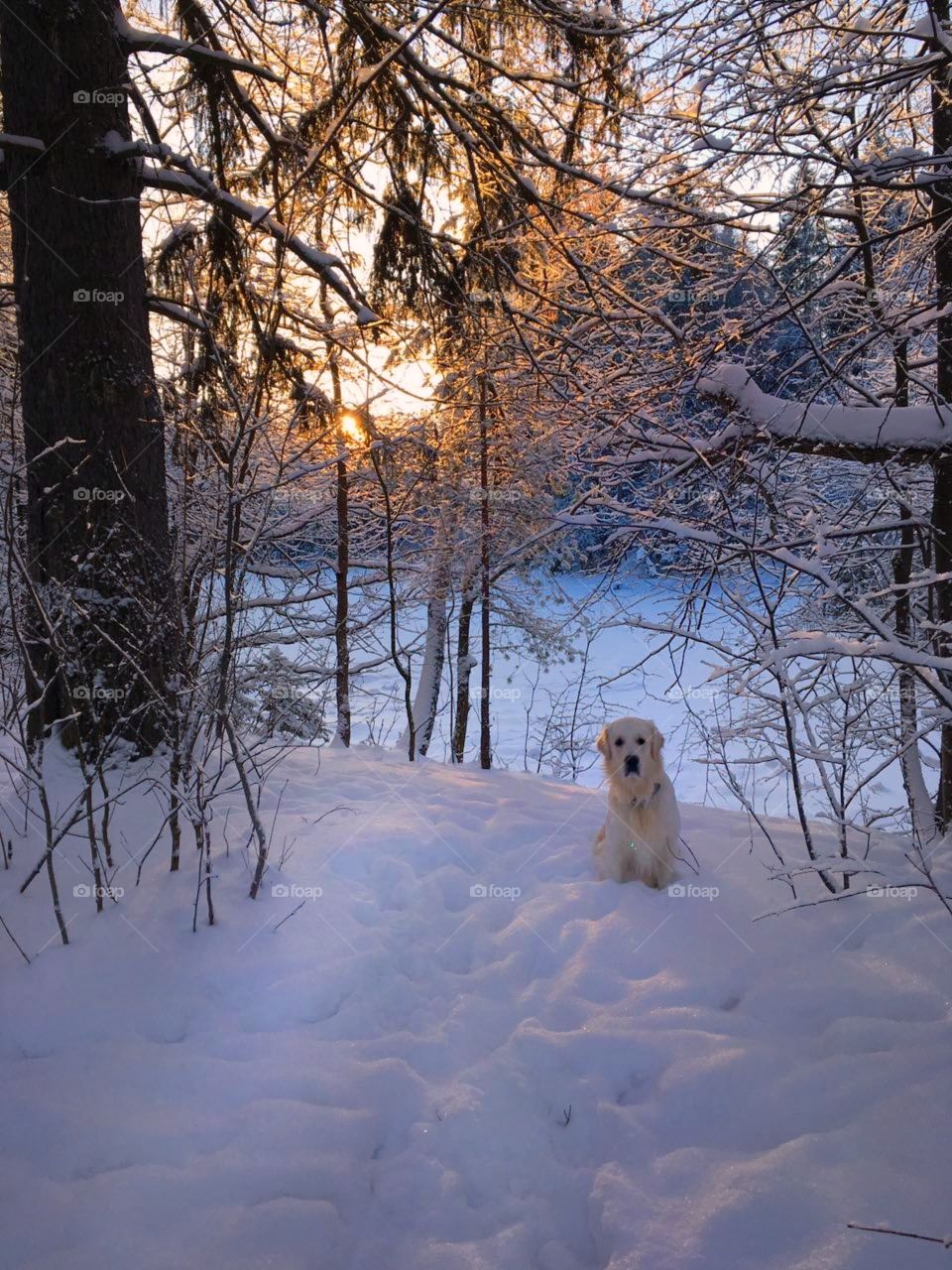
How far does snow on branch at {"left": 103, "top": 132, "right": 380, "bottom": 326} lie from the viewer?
4.09 m

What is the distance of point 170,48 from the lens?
4215 mm

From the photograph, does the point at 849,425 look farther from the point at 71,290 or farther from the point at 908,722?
the point at 71,290

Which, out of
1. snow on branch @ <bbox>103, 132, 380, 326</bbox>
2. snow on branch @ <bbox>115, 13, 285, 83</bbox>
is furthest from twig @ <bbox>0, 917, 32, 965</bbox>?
snow on branch @ <bbox>115, 13, 285, 83</bbox>

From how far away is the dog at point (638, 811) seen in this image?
373 centimetres

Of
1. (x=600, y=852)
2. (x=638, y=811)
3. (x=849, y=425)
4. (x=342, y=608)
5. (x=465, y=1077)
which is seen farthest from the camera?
(x=342, y=608)

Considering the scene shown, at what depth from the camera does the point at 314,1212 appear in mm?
1838

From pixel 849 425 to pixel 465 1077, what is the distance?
335cm

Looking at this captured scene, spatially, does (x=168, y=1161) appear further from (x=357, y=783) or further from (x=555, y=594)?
(x=555, y=594)

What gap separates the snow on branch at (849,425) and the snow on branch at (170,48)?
3.35 metres

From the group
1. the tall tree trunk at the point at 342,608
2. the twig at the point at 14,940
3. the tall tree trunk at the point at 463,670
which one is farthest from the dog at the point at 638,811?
the tall tree trunk at the point at 463,670

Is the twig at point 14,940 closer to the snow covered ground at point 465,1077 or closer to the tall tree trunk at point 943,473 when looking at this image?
the snow covered ground at point 465,1077

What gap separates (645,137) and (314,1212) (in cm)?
416

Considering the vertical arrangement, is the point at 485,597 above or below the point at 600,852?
above

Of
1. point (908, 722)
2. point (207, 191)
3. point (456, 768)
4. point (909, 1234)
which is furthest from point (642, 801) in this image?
point (207, 191)
